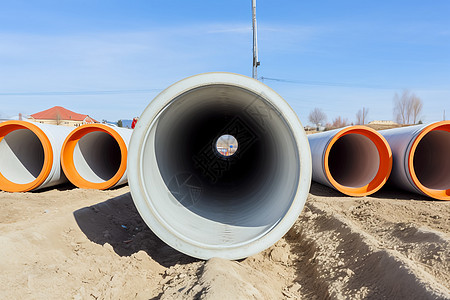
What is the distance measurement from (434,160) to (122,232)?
7280 millimetres

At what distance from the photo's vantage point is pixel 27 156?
341 inches

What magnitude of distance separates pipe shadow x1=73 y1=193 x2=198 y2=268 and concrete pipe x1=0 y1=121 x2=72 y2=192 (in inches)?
86.2

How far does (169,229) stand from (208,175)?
367 centimetres

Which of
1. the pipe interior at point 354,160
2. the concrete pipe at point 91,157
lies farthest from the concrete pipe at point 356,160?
the concrete pipe at point 91,157

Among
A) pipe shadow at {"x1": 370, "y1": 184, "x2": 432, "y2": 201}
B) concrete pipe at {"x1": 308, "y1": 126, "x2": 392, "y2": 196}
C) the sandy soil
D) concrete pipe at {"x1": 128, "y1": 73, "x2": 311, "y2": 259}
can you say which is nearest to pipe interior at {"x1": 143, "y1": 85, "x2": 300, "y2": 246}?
concrete pipe at {"x1": 128, "y1": 73, "x2": 311, "y2": 259}

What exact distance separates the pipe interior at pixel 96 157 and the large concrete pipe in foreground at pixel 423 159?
714 centimetres

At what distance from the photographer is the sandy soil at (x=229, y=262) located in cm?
297

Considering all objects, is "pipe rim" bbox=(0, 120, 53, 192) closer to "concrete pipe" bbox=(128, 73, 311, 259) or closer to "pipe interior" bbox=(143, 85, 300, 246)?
"pipe interior" bbox=(143, 85, 300, 246)

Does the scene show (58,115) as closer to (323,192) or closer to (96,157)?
(96,157)

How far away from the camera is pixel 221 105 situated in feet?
17.2

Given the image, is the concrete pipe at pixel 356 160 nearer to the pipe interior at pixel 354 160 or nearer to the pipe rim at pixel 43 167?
the pipe interior at pixel 354 160

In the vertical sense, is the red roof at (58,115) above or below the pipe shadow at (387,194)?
below

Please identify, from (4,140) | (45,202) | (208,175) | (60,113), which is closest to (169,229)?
(208,175)

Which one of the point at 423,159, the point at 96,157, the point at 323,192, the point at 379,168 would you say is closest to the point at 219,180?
the point at 323,192
